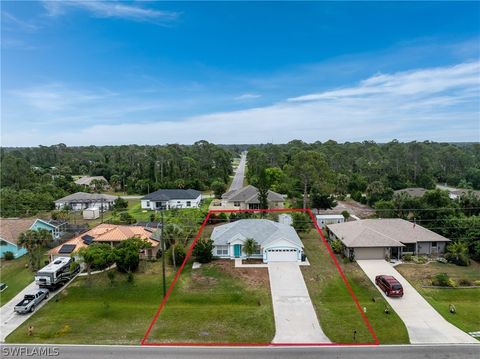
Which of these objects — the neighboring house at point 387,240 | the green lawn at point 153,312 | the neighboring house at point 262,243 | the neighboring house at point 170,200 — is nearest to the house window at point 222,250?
the neighboring house at point 262,243

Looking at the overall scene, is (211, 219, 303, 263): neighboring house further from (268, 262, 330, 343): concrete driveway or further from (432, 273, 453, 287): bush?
(432, 273, 453, 287): bush

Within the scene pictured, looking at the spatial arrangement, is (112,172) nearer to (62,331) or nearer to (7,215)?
(7,215)

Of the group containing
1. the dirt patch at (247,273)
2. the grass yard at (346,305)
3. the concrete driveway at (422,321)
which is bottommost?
the concrete driveway at (422,321)

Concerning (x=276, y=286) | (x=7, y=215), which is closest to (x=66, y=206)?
(x=7, y=215)

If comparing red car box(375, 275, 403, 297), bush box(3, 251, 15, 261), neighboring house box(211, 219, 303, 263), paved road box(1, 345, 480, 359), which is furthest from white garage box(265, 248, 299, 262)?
bush box(3, 251, 15, 261)

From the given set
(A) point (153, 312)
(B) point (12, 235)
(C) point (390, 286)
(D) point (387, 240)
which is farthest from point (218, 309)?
Result: (B) point (12, 235)

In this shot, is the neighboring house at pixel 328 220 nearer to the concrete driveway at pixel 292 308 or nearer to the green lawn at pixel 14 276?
the concrete driveway at pixel 292 308
